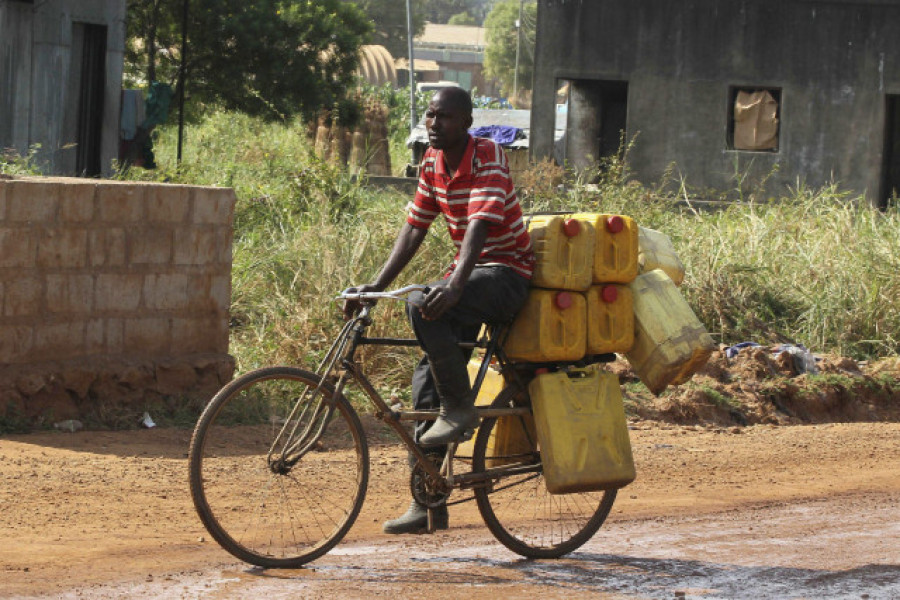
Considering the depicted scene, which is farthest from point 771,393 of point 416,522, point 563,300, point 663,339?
point 416,522

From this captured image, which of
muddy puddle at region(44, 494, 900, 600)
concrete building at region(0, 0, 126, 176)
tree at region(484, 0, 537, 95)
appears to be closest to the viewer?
muddy puddle at region(44, 494, 900, 600)

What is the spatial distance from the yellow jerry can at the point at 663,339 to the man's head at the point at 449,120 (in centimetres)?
99

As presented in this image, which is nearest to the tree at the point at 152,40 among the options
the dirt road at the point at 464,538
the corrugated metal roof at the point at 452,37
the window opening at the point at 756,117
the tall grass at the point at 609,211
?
the tall grass at the point at 609,211

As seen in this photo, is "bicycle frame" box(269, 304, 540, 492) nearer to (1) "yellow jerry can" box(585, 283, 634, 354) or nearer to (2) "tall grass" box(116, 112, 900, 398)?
(1) "yellow jerry can" box(585, 283, 634, 354)

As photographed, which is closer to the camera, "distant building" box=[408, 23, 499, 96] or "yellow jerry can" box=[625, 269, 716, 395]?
"yellow jerry can" box=[625, 269, 716, 395]

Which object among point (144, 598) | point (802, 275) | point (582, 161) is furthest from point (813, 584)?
→ point (582, 161)

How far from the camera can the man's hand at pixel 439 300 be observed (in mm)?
4449

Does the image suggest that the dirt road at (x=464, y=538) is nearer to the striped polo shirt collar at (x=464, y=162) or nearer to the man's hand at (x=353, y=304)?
the man's hand at (x=353, y=304)

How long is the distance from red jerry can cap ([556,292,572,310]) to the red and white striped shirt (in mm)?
140

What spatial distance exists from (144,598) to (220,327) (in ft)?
12.0

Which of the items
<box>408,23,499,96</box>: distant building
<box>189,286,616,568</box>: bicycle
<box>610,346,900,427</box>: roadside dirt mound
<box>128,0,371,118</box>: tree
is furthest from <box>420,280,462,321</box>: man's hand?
<box>408,23,499,96</box>: distant building

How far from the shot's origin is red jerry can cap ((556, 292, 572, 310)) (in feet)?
15.7

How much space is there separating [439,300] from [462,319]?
0.22 metres

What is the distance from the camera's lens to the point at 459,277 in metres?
4.48
